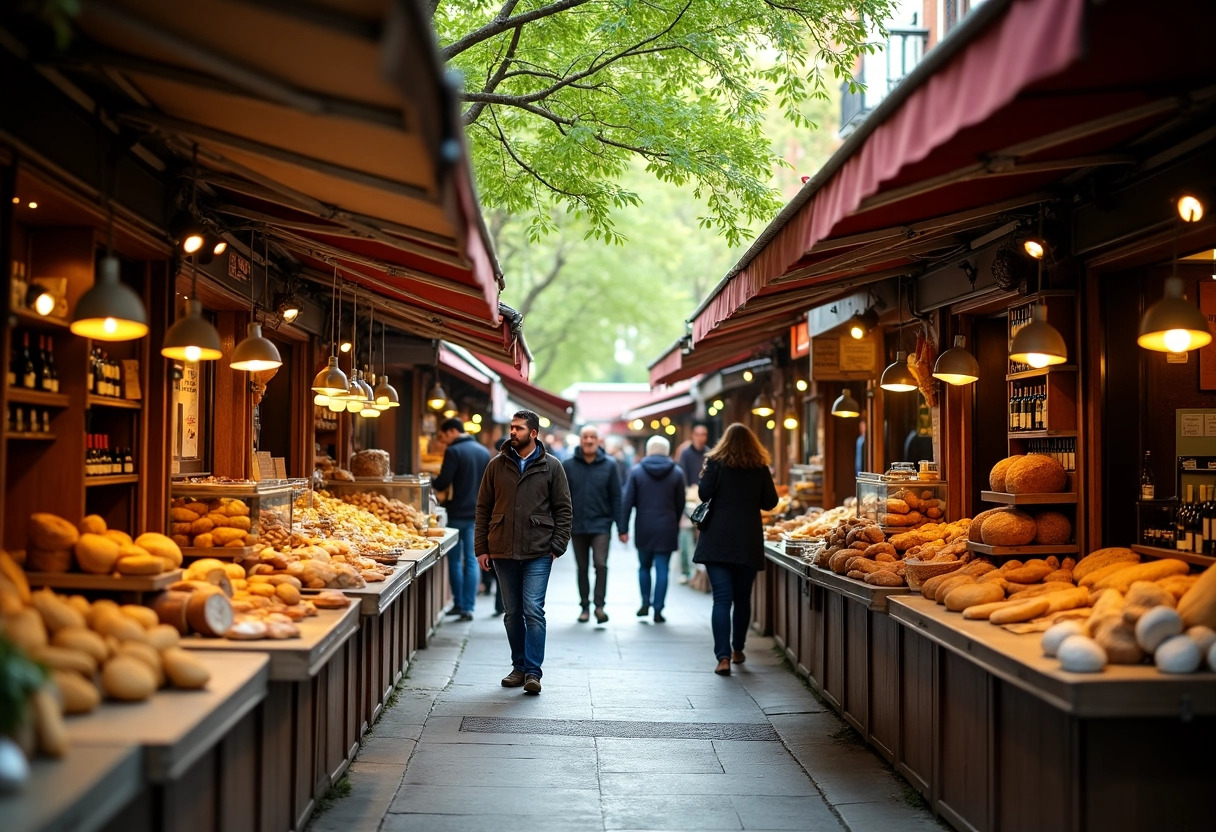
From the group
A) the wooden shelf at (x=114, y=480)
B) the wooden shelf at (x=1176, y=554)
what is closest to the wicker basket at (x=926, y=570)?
the wooden shelf at (x=1176, y=554)

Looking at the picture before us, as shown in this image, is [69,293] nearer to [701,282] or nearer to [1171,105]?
[1171,105]

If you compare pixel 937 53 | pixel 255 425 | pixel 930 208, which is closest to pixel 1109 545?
pixel 930 208

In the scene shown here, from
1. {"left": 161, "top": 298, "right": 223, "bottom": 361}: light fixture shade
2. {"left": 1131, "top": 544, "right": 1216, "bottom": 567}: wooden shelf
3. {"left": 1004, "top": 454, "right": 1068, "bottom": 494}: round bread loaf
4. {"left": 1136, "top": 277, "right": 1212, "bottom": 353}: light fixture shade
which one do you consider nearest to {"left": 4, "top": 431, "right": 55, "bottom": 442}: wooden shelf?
{"left": 161, "top": 298, "right": 223, "bottom": 361}: light fixture shade

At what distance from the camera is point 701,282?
45250mm

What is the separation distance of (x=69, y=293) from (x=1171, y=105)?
5018 millimetres

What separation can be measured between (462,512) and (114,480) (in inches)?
310

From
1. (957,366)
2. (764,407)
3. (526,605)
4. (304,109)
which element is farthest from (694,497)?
(304,109)

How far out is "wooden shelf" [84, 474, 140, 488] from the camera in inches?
222

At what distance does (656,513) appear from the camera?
541 inches

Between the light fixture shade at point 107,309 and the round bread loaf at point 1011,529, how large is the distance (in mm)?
4825

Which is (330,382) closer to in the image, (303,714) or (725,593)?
(303,714)

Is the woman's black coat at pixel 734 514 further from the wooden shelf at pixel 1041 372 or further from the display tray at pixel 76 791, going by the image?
the display tray at pixel 76 791

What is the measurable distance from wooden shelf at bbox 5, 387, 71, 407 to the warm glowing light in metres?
5.12

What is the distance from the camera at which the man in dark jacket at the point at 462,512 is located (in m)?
13.5
